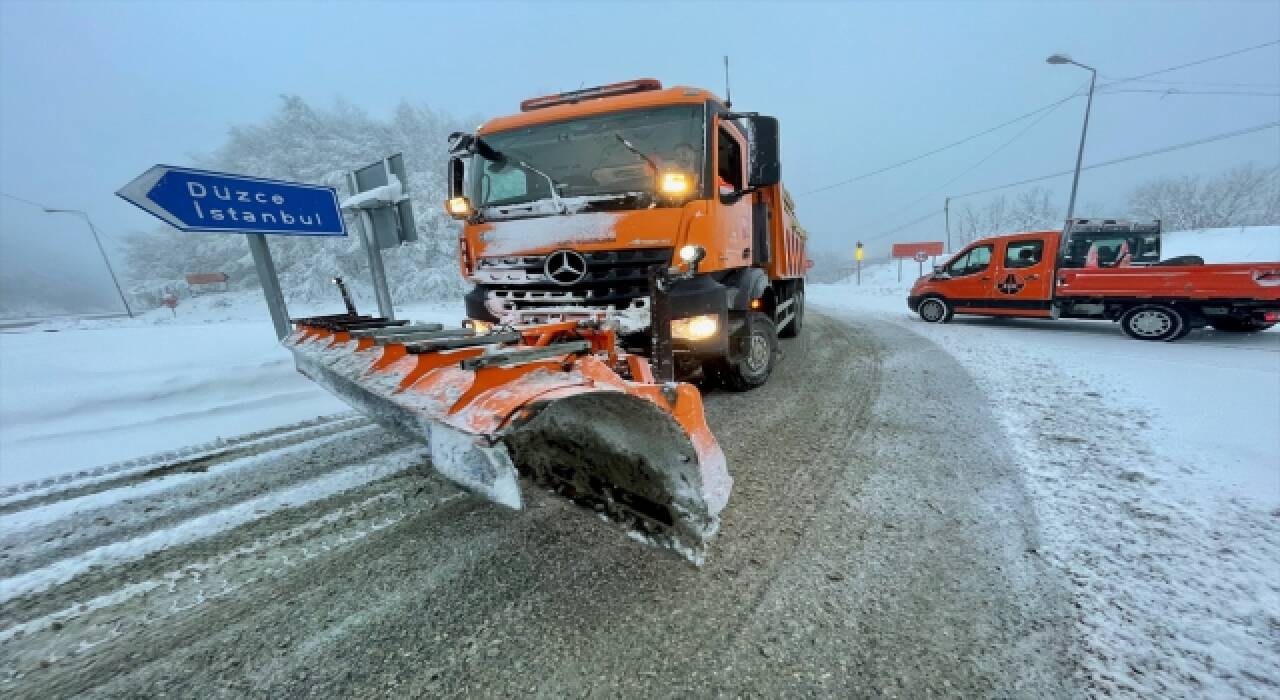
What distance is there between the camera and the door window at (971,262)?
9.40 metres

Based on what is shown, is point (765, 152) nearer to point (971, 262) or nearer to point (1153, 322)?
point (1153, 322)

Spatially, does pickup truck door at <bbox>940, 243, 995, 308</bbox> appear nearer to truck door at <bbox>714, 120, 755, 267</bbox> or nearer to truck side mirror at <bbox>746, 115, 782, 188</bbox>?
truck door at <bbox>714, 120, 755, 267</bbox>

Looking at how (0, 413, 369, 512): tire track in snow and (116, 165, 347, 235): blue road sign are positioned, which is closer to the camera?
(0, 413, 369, 512): tire track in snow

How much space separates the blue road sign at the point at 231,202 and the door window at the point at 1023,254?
11.4m

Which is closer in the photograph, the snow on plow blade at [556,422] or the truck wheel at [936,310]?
the snow on plow blade at [556,422]

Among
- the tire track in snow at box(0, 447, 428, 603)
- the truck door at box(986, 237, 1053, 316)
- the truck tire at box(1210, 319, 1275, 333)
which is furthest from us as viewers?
the truck door at box(986, 237, 1053, 316)

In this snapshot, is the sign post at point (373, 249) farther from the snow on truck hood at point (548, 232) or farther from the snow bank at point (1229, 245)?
the snow bank at point (1229, 245)

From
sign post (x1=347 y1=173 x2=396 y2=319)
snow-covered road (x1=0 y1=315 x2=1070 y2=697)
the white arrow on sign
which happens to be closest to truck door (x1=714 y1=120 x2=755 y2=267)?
snow-covered road (x1=0 y1=315 x2=1070 y2=697)

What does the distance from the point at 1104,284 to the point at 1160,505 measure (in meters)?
7.61

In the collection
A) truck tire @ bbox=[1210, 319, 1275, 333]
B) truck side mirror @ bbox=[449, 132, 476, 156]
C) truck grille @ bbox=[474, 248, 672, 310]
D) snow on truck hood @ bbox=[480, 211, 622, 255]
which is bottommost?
truck tire @ bbox=[1210, 319, 1275, 333]

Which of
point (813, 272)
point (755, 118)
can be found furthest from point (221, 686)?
point (813, 272)

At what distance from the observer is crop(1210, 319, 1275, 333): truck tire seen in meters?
7.22

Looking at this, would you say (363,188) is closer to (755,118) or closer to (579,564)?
(755,118)

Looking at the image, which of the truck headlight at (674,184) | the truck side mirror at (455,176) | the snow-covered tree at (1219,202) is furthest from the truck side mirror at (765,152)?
the snow-covered tree at (1219,202)
